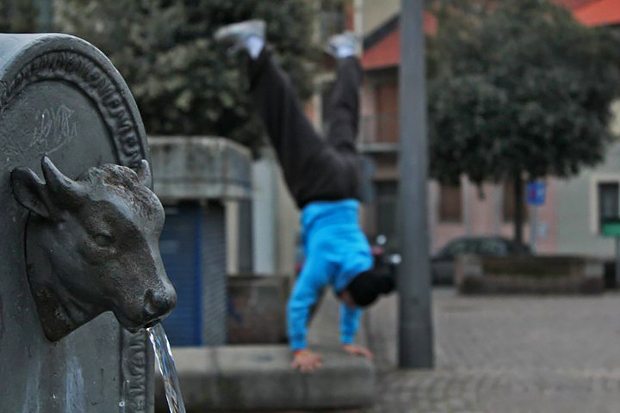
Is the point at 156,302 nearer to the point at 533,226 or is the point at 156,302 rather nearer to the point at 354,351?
the point at 354,351

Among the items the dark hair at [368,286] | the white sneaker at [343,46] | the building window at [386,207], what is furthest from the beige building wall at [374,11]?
the dark hair at [368,286]

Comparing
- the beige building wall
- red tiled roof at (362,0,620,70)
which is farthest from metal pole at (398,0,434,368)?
the beige building wall

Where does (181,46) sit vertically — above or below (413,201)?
above

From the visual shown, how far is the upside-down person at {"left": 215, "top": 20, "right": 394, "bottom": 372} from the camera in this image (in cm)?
625

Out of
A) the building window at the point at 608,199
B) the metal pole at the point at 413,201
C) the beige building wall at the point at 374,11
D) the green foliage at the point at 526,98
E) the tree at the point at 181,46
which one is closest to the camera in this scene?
the metal pole at the point at 413,201

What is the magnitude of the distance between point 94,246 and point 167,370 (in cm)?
61

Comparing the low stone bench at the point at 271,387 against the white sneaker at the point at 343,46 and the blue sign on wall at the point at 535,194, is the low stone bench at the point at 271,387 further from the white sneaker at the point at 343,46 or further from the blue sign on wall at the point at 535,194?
the blue sign on wall at the point at 535,194

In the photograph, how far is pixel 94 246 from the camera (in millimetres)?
1858

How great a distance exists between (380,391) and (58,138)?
5.89 metres

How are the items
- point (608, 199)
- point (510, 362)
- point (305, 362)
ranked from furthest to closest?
1. point (608, 199)
2. point (510, 362)
3. point (305, 362)

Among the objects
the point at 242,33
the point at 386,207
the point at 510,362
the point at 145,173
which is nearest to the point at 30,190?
the point at 145,173

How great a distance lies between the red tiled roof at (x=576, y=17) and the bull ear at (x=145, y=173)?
15215 millimetres

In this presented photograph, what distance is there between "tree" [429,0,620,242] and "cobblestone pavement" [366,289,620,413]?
6.51 metres

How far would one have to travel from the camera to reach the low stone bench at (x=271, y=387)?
6078mm
